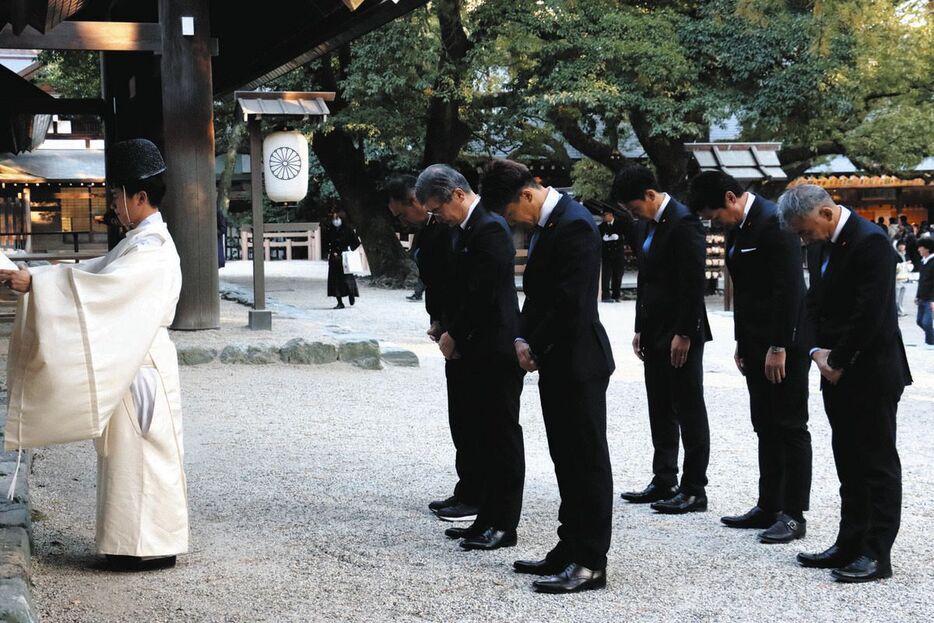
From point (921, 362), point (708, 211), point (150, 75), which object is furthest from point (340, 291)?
point (708, 211)

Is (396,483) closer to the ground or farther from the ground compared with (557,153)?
closer to the ground

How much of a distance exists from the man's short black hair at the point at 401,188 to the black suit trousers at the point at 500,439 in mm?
849

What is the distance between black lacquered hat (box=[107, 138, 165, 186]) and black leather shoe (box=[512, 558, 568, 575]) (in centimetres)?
192

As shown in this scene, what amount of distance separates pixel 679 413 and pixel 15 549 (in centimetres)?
282

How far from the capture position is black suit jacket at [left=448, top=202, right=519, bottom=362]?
4230 mm

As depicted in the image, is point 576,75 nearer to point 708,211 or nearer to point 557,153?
point 557,153

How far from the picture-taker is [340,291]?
15.3m

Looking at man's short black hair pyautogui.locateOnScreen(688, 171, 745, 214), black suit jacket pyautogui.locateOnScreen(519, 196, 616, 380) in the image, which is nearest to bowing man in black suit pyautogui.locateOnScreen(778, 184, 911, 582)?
man's short black hair pyautogui.locateOnScreen(688, 171, 745, 214)

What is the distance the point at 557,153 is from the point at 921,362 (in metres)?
13.7

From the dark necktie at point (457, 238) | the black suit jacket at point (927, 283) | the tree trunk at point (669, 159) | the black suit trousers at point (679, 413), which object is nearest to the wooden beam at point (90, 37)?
the dark necktie at point (457, 238)

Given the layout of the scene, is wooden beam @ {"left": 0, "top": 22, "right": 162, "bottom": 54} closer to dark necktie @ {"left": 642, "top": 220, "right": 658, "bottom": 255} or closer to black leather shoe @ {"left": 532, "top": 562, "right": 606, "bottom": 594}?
dark necktie @ {"left": 642, "top": 220, "right": 658, "bottom": 255}

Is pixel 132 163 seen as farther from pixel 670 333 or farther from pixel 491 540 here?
pixel 670 333

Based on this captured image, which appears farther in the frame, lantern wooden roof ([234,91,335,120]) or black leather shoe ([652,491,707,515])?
lantern wooden roof ([234,91,335,120])

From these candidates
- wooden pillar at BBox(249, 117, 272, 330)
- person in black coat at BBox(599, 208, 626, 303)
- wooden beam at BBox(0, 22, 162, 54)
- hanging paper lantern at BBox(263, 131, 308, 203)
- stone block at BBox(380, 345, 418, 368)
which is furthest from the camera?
person in black coat at BBox(599, 208, 626, 303)
